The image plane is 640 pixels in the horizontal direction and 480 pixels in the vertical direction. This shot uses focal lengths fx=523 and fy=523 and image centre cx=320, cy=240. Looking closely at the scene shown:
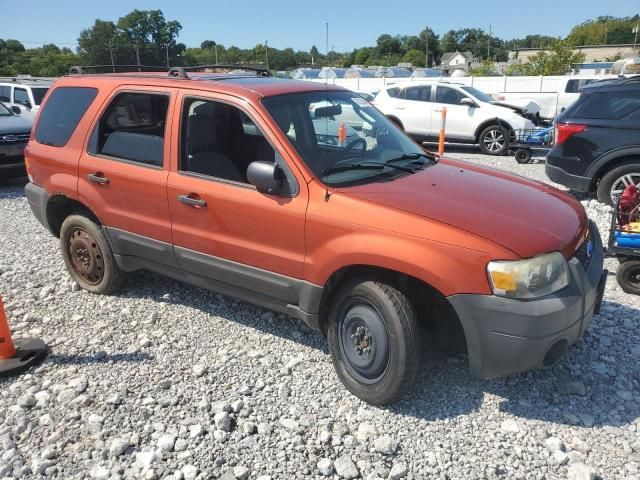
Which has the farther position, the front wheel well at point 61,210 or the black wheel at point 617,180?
the black wheel at point 617,180

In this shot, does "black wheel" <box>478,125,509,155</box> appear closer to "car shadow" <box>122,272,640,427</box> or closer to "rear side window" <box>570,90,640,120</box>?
"rear side window" <box>570,90,640,120</box>

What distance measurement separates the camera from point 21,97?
14227mm

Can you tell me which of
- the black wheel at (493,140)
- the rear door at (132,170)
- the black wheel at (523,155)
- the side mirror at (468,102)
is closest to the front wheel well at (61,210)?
the rear door at (132,170)

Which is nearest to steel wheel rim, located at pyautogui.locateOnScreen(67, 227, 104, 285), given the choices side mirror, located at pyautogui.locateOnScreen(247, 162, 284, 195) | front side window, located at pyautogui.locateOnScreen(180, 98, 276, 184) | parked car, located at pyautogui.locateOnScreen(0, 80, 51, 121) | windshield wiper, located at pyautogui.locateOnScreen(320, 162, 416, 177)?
front side window, located at pyautogui.locateOnScreen(180, 98, 276, 184)

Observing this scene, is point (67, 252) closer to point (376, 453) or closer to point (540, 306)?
point (376, 453)

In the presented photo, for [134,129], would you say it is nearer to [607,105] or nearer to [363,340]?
[363,340]

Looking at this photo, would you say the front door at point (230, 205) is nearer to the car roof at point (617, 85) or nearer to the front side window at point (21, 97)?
the car roof at point (617, 85)

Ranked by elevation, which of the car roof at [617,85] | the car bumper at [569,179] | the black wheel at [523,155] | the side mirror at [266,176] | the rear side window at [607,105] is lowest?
the black wheel at [523,155]

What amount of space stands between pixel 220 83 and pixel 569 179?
5.33m

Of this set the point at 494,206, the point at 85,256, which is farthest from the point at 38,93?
the point at 494,206

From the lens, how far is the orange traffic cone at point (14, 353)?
360 cm

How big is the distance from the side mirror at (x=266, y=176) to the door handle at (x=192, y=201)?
54 centimetres

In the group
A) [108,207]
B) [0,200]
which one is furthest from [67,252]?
[0,200]

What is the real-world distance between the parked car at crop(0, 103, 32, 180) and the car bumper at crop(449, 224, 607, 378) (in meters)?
9.12
